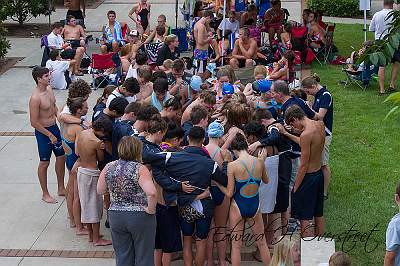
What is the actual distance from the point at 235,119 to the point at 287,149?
2.18 feet

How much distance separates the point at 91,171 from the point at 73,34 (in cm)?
931

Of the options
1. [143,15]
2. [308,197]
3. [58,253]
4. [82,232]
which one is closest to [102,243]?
[82,232]

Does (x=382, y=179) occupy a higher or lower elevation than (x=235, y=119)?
lower

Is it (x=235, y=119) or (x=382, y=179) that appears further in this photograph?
(x=382, y=179)

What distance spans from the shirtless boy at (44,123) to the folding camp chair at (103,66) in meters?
5.13

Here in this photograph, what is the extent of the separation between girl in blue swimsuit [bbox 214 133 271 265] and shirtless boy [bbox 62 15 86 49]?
10.1 meters

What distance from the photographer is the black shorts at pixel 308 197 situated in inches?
314

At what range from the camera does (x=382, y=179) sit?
10.3 meters

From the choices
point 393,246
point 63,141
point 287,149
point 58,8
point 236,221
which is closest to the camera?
point 393,246

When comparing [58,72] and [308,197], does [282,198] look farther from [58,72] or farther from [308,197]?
[58,72]

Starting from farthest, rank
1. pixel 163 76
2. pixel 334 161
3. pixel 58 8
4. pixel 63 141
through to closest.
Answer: pixel 58 8 → pixel 334 161 → pixel 163 76 → pixel 63 141

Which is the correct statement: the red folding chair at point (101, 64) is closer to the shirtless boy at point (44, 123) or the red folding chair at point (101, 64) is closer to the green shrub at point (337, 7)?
the shirtless boy at point (44, 123)

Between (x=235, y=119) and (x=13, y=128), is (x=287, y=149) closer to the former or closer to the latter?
(x=235, y=119)

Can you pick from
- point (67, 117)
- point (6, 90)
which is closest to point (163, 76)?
point (67, 117)
